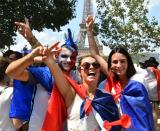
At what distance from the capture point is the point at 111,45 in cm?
1825

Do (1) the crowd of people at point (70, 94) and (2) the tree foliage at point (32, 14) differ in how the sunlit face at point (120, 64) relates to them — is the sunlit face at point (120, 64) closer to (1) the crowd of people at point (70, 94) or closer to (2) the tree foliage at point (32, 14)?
(1) the crowd of people at point (70, 94)

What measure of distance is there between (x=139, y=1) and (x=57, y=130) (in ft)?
49.0

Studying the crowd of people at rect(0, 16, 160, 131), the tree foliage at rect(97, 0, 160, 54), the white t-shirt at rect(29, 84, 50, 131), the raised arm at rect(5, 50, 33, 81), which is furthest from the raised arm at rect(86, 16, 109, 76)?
the tree foliage at rect(97, 0, 160, 54)

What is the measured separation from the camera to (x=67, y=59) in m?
4.49

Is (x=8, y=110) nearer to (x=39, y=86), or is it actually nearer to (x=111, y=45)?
(x=39, y=86)

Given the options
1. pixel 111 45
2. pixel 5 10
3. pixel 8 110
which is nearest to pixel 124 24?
pixel 111 45

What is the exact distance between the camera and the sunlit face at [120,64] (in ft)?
15.8

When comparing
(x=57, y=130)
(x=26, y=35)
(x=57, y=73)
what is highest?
(x=26, y=35)

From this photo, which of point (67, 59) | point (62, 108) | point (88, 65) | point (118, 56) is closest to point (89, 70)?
point (88, 65)

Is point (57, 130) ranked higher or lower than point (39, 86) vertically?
lower

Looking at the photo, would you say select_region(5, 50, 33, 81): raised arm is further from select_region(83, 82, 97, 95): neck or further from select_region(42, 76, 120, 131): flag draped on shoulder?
select_region(83, 82, 97, 95): neck

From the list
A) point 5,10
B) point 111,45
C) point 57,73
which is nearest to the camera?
point 57,73

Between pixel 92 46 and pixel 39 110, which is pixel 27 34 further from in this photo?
pixel 92 46

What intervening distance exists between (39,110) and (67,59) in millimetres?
593
